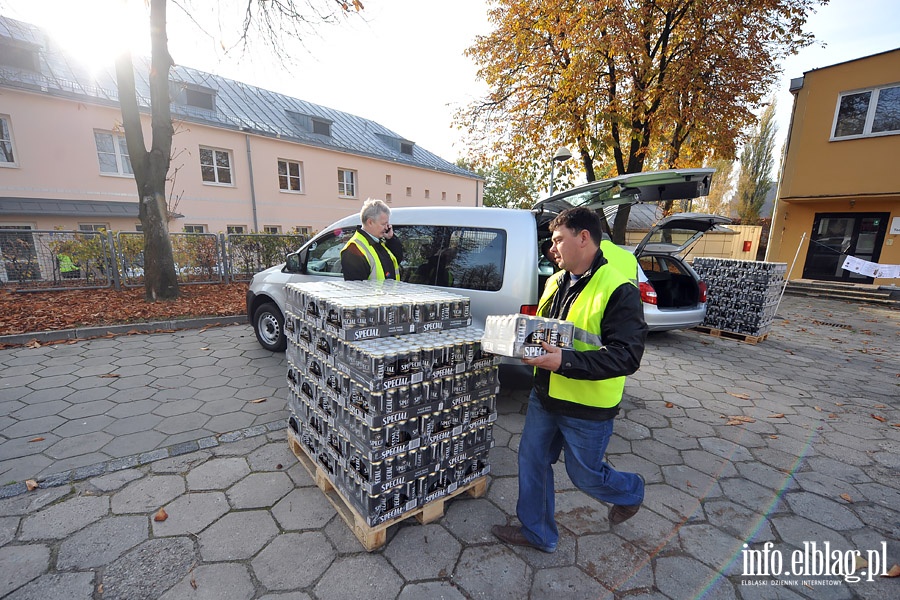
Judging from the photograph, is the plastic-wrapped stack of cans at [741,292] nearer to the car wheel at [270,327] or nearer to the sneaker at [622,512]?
the sneaker at [622,512]

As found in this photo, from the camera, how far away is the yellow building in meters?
Result: 12.1

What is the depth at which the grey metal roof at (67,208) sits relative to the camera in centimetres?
1327

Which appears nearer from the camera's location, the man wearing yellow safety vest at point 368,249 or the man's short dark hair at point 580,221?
the man's short dark hair at point 580,221

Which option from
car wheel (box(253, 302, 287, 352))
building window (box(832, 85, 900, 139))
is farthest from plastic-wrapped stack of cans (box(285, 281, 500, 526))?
building window (box(832, 85, 900, 139))

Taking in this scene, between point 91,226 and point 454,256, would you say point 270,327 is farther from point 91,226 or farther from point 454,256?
point 91,226

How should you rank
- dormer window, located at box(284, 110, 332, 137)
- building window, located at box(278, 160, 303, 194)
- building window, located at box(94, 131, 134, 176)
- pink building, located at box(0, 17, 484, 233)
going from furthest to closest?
1. dormer window, located at box(284, 110, 332, 137)
2. building window, located at box(278, 160, 303, 194)
3. building window, located at box(94, 131, 134, 176)
4. pink building, located at box(0, 17, 484, 233)

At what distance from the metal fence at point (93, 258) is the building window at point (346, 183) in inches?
550

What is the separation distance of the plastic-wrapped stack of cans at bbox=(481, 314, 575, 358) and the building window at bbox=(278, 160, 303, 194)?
22.0 m

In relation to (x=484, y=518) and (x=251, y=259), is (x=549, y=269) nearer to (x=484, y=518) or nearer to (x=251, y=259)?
(x=484, y=518)

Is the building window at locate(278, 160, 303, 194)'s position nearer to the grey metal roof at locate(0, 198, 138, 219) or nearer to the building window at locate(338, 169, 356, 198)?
the building window at locate(338, 169, 356, 198)

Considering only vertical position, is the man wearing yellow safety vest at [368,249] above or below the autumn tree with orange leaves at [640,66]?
below

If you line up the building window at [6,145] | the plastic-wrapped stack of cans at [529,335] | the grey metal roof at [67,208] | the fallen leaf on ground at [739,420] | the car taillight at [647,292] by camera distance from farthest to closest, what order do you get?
→ the building window at [6,145]
the grey metal roof at [67,208]
the car taillight at [647,292]
the fallen leaf on ground at [739,420]
the plastic-wrapped stack of cans at [529,335]

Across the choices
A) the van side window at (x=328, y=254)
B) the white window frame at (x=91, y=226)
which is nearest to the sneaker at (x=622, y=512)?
the van side window at (x=328, y=254)

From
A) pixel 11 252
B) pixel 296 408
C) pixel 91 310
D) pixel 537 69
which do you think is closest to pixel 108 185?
pixel 11 252
